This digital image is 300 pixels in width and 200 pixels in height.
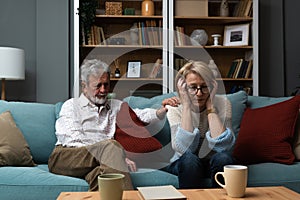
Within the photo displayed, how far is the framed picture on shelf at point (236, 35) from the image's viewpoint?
170 inches

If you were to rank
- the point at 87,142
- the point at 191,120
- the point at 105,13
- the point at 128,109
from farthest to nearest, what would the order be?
the point at 105,13
the point at 128,109
the point at 87,142
the point at 191,120

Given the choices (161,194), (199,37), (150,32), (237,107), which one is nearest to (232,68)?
(199,37)

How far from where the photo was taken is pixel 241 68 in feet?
14.3

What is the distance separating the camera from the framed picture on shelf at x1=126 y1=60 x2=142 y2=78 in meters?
4.30

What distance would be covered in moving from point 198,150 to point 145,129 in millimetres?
435

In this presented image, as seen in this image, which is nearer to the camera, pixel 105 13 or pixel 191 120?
pixel 191 120

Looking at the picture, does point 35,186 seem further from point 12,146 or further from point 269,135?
point 269,135

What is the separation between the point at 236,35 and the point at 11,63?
2.31 metres

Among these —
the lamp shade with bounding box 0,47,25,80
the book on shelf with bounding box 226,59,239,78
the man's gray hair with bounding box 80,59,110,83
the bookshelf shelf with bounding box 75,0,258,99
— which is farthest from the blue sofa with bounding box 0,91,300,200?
the book on shelf with bounding box 226,59,239,78

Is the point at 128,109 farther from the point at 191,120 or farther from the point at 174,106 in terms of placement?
the point at 191,120

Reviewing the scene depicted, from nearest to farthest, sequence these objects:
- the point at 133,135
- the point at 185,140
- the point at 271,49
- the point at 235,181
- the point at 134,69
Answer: the point at 235,181 → the point at 185,140 → the point at 133,135 → the point at 134,69 → the point at 271,49

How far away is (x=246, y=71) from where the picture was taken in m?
4.33

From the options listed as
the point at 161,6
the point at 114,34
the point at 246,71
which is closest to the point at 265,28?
the point at 246,71

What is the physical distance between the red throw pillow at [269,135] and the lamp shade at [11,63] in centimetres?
212
